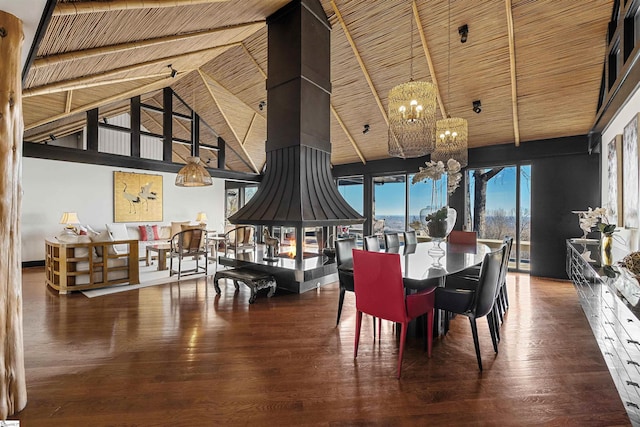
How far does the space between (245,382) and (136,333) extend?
1513mm

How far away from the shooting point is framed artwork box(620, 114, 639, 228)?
303 cm

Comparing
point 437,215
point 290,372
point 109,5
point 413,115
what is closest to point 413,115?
point 413,115

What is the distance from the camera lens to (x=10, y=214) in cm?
164

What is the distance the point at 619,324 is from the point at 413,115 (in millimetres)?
2611

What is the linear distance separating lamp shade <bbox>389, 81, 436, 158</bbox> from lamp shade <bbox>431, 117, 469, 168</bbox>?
0.94 m

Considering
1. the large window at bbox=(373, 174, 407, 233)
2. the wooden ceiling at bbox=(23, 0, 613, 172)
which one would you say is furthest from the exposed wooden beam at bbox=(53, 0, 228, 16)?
the large window at bbox=(373, 174, 407, 233)

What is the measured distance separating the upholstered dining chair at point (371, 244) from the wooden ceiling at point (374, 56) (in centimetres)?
308

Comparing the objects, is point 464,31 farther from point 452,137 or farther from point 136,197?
point 136,197

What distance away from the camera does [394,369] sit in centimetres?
223

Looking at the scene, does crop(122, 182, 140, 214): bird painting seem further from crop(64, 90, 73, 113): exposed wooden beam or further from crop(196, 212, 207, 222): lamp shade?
crop(64, 90, 73, 113): exposed wooden beam

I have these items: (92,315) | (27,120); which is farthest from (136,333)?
(27,120)

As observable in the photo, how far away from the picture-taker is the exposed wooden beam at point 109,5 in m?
2.13

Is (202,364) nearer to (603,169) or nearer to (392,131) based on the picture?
(392,131)

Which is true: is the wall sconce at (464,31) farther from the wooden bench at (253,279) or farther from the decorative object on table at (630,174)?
the wooden bench at (253,279)
